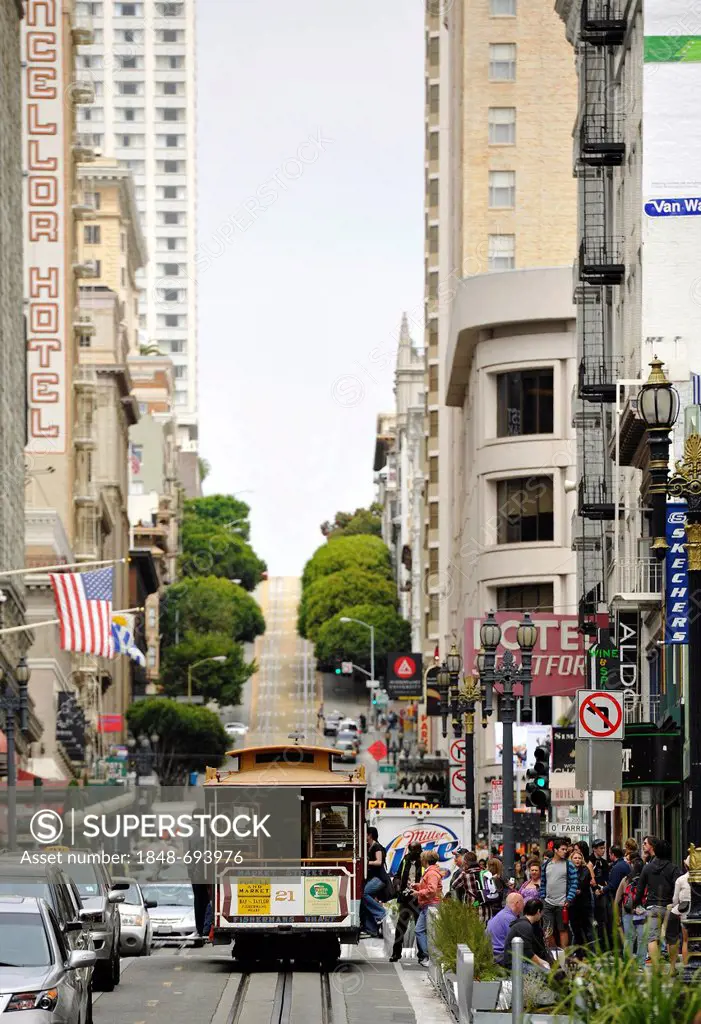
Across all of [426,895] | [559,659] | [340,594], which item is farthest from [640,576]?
[340,594]

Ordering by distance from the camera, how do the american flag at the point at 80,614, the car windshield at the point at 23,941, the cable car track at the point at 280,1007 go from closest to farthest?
the car windshield at the point at 23,941
the cable car track at the point at 280,1007
the american flag at the point at 80,614

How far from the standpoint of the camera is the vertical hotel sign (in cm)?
10388

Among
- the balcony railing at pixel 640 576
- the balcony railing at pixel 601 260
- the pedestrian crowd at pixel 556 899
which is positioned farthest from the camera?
the balcony railing at pixel 601 260

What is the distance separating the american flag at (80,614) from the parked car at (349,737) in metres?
74.7

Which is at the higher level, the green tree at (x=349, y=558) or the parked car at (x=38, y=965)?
the green tree at (x=349, y=558)

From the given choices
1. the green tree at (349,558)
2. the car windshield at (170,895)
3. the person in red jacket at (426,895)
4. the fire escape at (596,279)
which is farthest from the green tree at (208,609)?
the person in red jacket at (426,895)

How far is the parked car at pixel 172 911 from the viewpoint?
1596 inches

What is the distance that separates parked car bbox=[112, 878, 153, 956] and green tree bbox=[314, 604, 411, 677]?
4831 inches

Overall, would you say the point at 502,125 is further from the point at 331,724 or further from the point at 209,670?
the point at 209,670

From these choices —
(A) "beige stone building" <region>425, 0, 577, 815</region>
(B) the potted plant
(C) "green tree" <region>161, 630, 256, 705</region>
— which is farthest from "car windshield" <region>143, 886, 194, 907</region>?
(C) "green tree" <region>161, 630, 256, 705</region>

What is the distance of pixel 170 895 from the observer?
1644 inches

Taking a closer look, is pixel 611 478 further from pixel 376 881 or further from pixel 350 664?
pixel 350 664

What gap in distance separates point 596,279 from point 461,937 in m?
26.1

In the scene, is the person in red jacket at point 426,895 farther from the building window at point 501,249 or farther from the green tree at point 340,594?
the green tree at point 340,594
